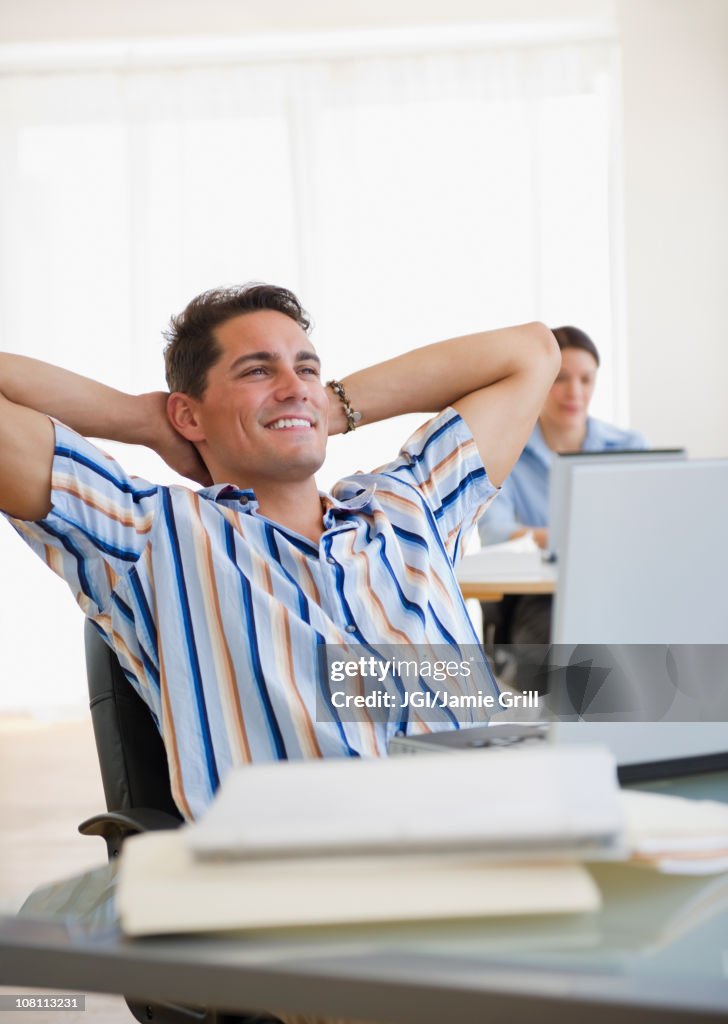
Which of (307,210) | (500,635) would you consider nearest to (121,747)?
(500,635)

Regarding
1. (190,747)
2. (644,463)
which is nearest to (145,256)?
(190,747)

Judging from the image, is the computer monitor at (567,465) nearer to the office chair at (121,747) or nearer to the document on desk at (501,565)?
the document on desk at (501,565)

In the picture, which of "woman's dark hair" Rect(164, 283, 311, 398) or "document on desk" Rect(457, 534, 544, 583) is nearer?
"woman's dark hair" Rect(164, 283, 311, 398)

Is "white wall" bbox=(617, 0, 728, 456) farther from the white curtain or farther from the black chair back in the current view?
the black chair back

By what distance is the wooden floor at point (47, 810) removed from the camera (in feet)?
7.42

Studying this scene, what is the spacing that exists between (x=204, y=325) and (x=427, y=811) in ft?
4.22

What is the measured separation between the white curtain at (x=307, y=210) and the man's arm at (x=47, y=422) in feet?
12.7

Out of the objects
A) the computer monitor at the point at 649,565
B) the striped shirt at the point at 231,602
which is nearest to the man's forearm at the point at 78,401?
the striped shirt at the point at 231,602

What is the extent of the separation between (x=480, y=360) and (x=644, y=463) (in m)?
0.91

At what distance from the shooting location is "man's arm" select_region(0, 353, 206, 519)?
145cm

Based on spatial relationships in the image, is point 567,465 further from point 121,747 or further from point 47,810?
point 47,810

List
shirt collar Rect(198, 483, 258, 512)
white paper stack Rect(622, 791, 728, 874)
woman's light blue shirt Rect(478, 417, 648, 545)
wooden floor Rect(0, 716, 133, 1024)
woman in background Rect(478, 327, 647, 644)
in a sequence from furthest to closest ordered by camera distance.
Answer: 1. woman's light blue shirt Rect(478, 417, 648, 545)
2. woman in background Rect(478, 327, 647, 644)
3. wooden floor Rect(0, 716, 133, 1024)
4. shirt collar Rect(198, 483, 258, 512)
5. white paper stack Rect(622, 791, 728, 874)

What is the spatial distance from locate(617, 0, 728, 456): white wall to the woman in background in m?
1.18

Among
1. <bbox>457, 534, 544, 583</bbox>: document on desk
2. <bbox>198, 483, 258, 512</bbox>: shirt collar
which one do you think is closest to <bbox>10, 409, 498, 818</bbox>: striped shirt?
<bbox>198, 483, 258, 512</bbox>: shirt collar
